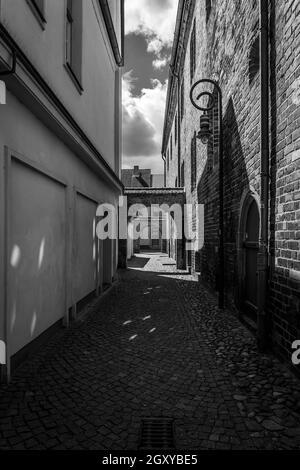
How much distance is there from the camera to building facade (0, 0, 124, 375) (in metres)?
3.31

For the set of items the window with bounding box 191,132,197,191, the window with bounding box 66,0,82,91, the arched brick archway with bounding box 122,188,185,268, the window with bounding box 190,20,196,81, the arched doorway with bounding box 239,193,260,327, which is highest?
the window with bounding box 190,20,196,81

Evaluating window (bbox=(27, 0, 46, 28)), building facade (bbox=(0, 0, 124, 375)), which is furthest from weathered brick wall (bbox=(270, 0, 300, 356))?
window (bbox=(27, 0, 46, 28))

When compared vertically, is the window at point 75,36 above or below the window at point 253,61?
above

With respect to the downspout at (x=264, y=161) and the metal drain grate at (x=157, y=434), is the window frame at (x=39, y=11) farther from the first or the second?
the metal drain grate at (x=157, y=434)

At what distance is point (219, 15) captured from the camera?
23.4 ft

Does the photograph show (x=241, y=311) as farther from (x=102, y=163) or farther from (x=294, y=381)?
(x=102, y=163)

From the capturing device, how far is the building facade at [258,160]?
3520mm

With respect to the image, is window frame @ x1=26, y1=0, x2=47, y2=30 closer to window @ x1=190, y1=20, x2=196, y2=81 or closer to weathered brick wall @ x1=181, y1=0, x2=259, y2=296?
weathered brick wall @ x1=181, y1=0, x2=259, y2=296

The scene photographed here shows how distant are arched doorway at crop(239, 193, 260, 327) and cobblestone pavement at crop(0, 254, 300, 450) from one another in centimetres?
44

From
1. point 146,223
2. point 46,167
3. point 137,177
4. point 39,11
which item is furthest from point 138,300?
point 137,177

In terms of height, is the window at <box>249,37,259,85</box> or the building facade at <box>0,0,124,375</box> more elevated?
the window at <box>249,37,259,85</box>

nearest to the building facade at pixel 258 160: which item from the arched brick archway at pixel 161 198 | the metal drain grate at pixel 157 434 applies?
the metal drain grate at pixel 157 434

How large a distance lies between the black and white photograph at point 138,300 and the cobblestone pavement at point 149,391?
2 centimetres
